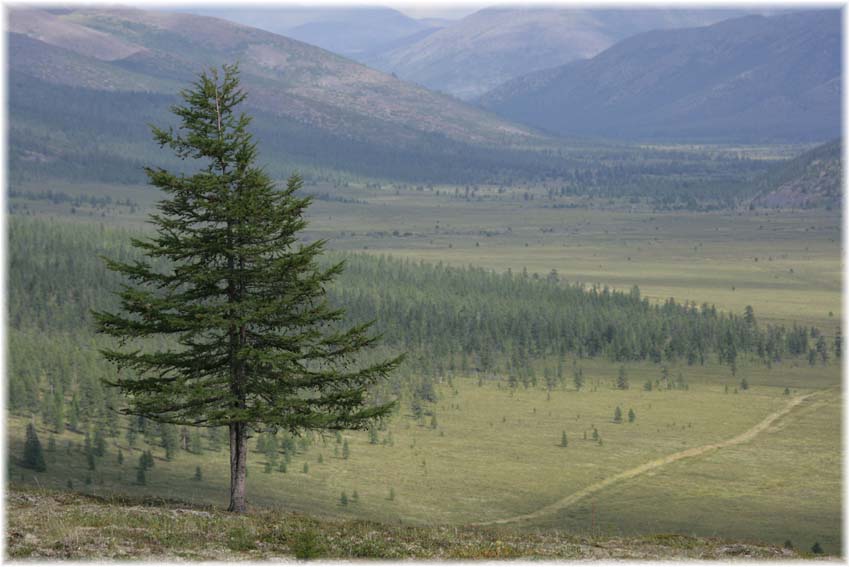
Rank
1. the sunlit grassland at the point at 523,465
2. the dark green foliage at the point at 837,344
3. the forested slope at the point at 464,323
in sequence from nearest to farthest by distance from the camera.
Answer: the sunlit grassland at the point at 523,465 < the forested slope at the point at 464,323 < the dark green foliage at the point at 837,344

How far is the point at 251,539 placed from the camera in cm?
3128

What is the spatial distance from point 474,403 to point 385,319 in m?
32.2

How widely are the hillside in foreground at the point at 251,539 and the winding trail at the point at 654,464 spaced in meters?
23.2

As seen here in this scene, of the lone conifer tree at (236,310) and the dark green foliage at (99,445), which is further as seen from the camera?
the dark green foliage at (99,445)

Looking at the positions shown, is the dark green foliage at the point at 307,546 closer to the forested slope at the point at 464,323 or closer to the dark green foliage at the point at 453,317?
the forested slope at the point at 464,323

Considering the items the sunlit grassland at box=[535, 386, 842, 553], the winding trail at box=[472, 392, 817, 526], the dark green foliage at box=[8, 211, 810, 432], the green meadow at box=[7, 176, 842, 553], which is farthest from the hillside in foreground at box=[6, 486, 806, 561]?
the dark green foliage at box=[8, 211, 810, 432]

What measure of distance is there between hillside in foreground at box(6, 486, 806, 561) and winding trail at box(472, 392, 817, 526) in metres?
23.2

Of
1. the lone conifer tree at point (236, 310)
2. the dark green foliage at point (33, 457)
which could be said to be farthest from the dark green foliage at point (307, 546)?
the dark green foliage at point (33, 457)

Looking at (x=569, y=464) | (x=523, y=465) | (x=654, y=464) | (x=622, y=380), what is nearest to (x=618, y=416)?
(x=654, y=464)

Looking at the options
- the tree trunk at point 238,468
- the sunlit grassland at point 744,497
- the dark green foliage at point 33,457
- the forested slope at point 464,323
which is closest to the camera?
the tree trunk at point 238,468

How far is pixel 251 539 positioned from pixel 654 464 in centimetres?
4727

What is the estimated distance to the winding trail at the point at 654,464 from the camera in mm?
62750

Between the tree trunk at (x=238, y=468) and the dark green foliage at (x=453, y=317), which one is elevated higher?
the tree trunk at (x=238, y=468)

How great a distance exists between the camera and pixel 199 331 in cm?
3569
